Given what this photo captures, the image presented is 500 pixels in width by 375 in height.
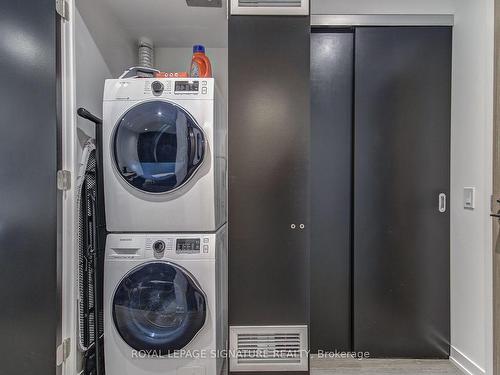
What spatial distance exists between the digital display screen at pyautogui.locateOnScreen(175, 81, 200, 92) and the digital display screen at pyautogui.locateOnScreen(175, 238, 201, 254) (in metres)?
0.80

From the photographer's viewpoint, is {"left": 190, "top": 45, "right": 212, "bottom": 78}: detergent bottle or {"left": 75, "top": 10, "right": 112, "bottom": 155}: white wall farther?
{"left": 190, "top": 45, "right": 212, "bottom": 78}: detergent bottle

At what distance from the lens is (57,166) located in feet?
4.90

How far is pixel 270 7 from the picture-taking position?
1721 millimetres

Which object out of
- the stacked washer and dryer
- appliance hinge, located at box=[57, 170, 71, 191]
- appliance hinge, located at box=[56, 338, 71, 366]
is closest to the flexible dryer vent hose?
the stacked washer and dryer

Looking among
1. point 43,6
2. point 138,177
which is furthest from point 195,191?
point 43,6

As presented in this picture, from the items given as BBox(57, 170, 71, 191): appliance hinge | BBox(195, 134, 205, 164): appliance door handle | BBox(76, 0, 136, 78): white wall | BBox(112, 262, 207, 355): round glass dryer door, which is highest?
BBox(76, 0, 136, 78): white wall

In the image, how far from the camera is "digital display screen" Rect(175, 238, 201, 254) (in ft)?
5.40

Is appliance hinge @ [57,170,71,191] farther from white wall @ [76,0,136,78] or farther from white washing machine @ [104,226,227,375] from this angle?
white wall @ [76,0,136,78]

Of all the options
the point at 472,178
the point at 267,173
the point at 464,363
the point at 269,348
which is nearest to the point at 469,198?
the point at 472,178

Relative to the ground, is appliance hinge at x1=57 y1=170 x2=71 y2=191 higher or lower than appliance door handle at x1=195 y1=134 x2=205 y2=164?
lower

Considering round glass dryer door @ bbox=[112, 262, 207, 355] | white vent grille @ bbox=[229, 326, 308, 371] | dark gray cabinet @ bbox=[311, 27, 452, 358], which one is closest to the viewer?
round glass dryer door @ bbox=[112, 262, 207, 355]

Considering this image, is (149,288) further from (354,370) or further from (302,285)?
(354,370)

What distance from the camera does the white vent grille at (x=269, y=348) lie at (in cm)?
173

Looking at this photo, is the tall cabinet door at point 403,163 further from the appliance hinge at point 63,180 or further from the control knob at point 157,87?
the appliance hinge at point 63,180
